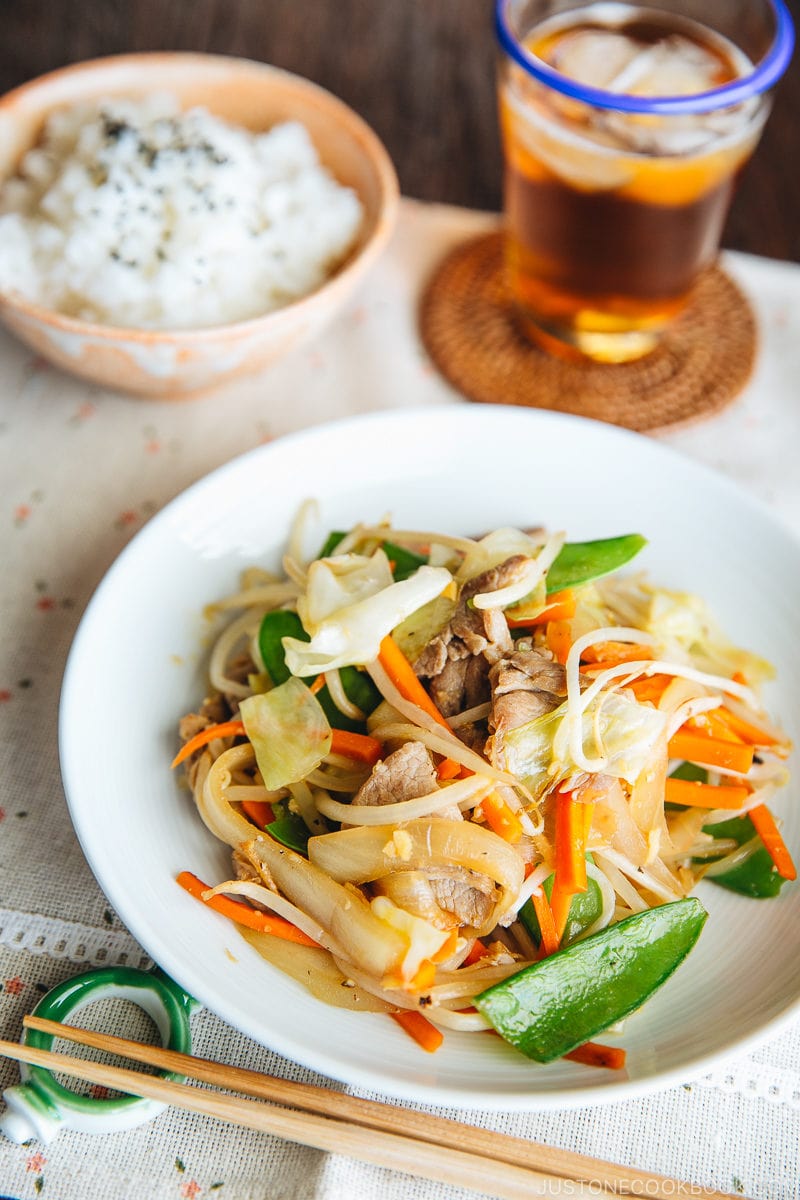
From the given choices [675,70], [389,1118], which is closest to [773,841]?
[389,1118]

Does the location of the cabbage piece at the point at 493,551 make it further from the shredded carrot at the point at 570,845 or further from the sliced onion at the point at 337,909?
the sliced onion at the point at 337,909

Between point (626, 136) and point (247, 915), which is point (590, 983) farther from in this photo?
point (626, 136)

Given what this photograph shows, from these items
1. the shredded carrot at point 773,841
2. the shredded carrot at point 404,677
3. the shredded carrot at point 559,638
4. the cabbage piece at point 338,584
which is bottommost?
the shredded carrot at point 773,841

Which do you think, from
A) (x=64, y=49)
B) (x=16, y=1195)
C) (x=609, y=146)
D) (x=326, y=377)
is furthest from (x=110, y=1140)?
(x=64, y=49)

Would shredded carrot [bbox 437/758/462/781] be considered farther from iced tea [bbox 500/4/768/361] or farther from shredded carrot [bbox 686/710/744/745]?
iced tea [bbox 500/4/768/361]

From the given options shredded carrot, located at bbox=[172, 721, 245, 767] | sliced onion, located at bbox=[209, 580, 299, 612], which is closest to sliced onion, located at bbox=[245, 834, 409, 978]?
shredded carrot, located at bbox=[172, 721, 245, 767]

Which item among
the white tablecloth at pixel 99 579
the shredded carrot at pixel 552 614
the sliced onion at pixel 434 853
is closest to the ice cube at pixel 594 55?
the white tablecloth at pixel 99 579
